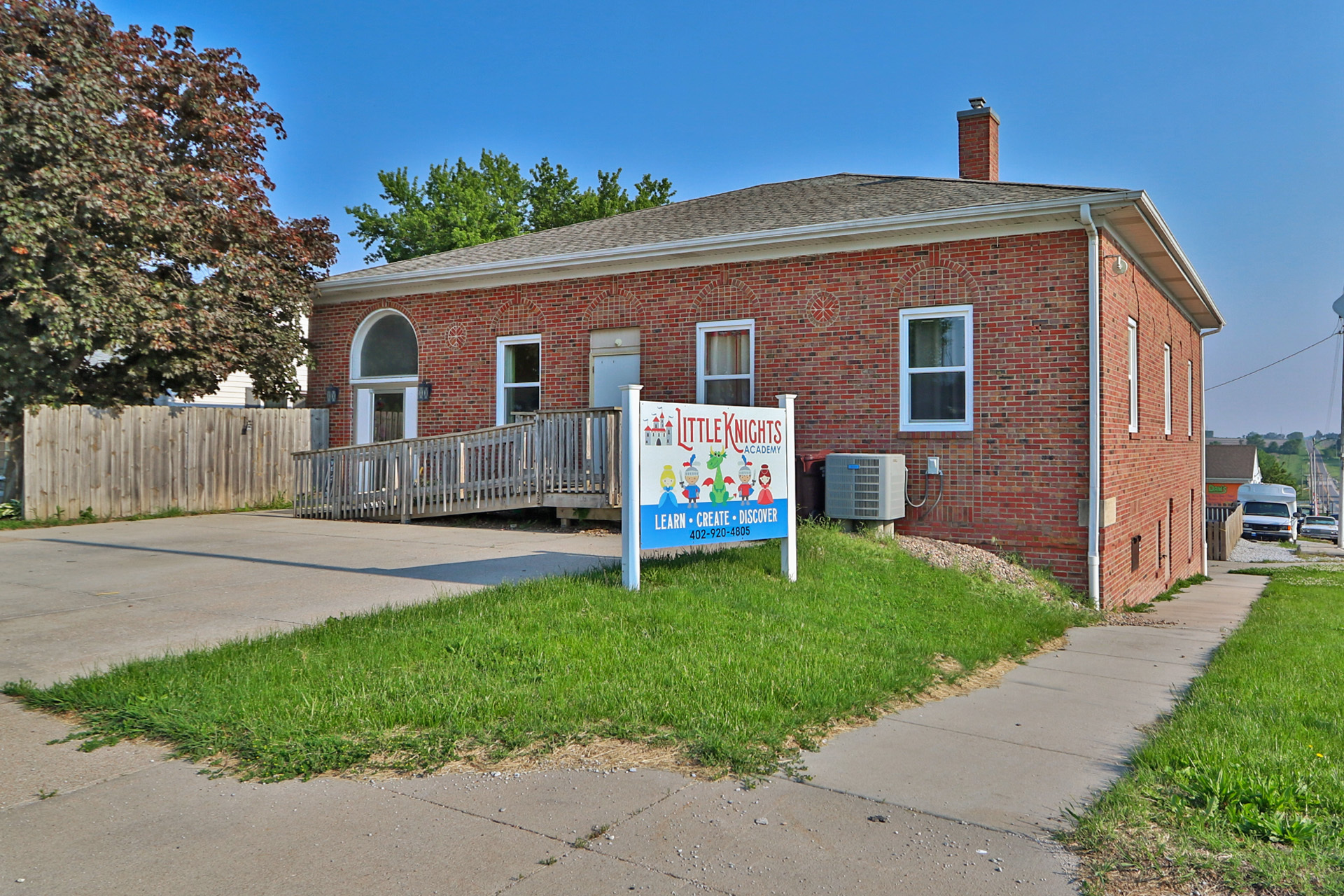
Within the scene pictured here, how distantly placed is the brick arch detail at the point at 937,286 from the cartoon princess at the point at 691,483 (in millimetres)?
5803

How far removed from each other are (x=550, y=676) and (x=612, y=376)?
9.82 m

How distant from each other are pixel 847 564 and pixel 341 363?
12142mm

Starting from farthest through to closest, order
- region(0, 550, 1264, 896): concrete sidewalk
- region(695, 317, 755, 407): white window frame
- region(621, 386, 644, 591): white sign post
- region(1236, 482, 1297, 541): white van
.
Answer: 1. region(1236, 482, 1297, 541): white van
2. region(695, 317, 755, 407): white window frame
3. region(621, 386, 644, 591): white sign post
4. region(0, 550, 1264, 896): concrete sidewalk

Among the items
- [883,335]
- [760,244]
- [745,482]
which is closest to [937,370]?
[883,335]

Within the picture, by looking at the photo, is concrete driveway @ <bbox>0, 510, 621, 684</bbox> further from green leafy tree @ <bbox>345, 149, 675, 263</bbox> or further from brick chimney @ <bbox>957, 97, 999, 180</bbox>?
green leafy tree @ <bbox>345, 149, 675, 263</bbox>

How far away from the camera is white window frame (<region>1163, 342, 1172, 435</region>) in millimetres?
16844

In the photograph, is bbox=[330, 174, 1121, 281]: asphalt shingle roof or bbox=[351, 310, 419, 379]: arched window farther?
bbox=[351, 310, 419, 379]: arched window

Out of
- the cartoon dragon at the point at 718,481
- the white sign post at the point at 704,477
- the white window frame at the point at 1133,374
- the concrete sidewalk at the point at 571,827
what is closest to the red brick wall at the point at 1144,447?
the white window frame at the point at 1133,374

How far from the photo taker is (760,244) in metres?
13.3

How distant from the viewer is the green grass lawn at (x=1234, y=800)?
131 inches

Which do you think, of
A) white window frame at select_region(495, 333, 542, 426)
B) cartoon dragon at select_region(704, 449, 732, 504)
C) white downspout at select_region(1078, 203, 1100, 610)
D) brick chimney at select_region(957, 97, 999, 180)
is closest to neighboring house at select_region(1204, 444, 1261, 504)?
brick chimney at select_region(957, 97, 999, 180)

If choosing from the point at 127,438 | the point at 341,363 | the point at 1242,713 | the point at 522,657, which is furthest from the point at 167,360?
the point at 1242,713

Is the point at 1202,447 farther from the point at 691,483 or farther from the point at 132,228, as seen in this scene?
the point at 132,228

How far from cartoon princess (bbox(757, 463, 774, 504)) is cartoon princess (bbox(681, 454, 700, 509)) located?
2.52 ft
